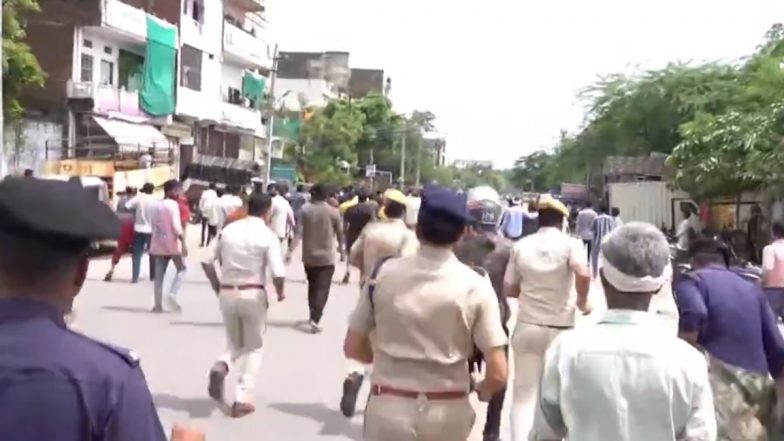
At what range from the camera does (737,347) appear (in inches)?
206

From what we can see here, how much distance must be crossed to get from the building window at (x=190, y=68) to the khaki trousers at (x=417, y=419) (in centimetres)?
4384

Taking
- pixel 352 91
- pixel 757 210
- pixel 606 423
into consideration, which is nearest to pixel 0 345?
pixel 606 423

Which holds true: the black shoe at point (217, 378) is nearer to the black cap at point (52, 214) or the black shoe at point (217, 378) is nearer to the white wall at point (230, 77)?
the black cap at point (52, 214)

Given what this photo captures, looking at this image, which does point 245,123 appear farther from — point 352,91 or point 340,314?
point 352,91

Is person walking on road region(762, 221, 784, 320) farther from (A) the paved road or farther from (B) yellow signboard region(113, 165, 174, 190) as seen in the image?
(B) yellow signboard region(113, 165, 174, 190)

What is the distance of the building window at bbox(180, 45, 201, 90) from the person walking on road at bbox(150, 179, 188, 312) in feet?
108

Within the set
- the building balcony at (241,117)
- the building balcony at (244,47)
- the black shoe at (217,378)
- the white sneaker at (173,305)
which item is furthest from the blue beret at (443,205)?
the building balcony at (244,47)

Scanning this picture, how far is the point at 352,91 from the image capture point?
10919 cm

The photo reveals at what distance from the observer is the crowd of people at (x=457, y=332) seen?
2482 millimetres

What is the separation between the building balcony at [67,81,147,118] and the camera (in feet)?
126

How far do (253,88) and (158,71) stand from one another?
17164 mm

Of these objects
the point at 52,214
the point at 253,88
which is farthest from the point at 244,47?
the point at 52,214

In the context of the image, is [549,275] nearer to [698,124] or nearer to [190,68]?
[698,124]

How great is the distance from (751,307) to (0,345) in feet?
11.7
